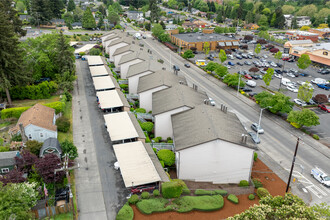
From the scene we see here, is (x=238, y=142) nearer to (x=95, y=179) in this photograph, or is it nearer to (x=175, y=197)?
(x=175, y=197)

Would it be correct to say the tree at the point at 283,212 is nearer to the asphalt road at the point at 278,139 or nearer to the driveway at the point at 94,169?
the asphalt road at the point at 278,139

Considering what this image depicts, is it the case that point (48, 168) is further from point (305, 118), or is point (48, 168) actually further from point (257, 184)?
point (305, 118)

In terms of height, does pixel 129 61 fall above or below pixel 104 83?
above

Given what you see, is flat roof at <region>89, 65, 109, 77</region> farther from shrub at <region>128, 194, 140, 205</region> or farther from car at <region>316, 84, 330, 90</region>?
car at <region>316, 84, 330, 90</region>

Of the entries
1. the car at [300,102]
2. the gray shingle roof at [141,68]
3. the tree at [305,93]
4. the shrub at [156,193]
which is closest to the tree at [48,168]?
the shrub at [156,193]

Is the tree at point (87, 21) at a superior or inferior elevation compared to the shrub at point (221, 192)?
superior

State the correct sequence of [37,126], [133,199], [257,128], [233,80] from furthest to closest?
1. [233,80]
2. [257,128]
3. [37,126]
4. [133,199]

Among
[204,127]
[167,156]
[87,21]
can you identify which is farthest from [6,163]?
[87,21]

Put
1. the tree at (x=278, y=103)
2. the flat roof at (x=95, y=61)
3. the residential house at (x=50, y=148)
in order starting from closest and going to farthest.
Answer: the residential house at (x=50, y=148), the tree at (x=278, y=103), the flat roof at (x=95, y=61)
